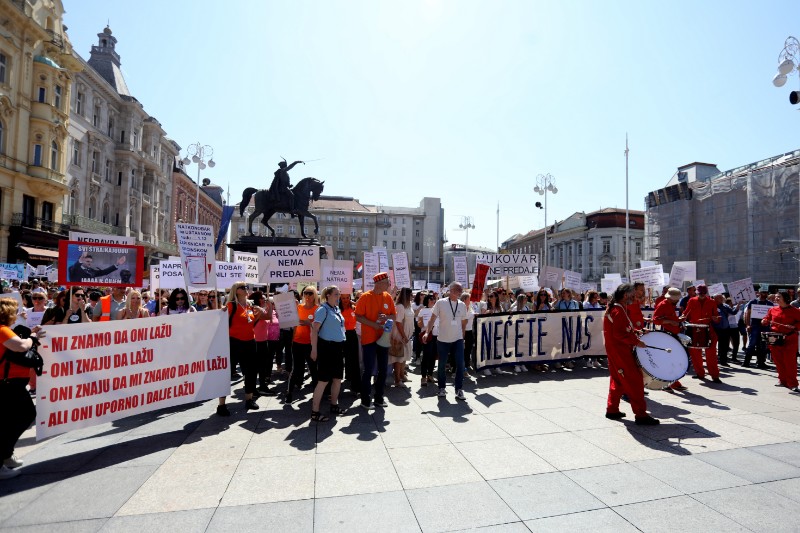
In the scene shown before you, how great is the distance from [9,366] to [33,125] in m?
34.4

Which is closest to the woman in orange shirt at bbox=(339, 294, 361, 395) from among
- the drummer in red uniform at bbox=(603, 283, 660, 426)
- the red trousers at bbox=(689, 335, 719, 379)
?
the drummer in red uniform at bbox=(603, 283, 660, 426)

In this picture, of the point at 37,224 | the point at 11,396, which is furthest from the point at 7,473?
Result: the point at 37,224

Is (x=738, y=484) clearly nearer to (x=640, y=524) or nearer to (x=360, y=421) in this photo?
(x=640, y=524)

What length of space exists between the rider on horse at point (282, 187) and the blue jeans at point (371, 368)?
15.4 metres

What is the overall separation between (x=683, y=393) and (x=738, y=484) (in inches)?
158

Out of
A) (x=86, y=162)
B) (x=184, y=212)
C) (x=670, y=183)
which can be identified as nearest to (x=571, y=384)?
(x=86, y=162)

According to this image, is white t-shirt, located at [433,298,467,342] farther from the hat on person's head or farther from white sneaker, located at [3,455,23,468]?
white sneaker, located at [3,455,23,468]

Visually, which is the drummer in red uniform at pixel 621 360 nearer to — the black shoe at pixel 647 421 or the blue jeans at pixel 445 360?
the black shoe at pixel 647 421

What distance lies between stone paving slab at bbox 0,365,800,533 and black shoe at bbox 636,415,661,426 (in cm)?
9

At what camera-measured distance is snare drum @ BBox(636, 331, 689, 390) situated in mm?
6012

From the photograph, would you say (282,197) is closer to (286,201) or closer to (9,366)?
(286,201)

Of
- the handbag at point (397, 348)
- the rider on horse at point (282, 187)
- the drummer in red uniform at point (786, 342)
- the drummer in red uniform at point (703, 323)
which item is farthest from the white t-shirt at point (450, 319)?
the rider on horse at point (282, 187)

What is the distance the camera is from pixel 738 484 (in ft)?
13.2

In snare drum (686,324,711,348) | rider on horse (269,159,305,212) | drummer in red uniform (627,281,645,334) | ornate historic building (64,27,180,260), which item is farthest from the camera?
ornate historic building (64,27,180,260)
